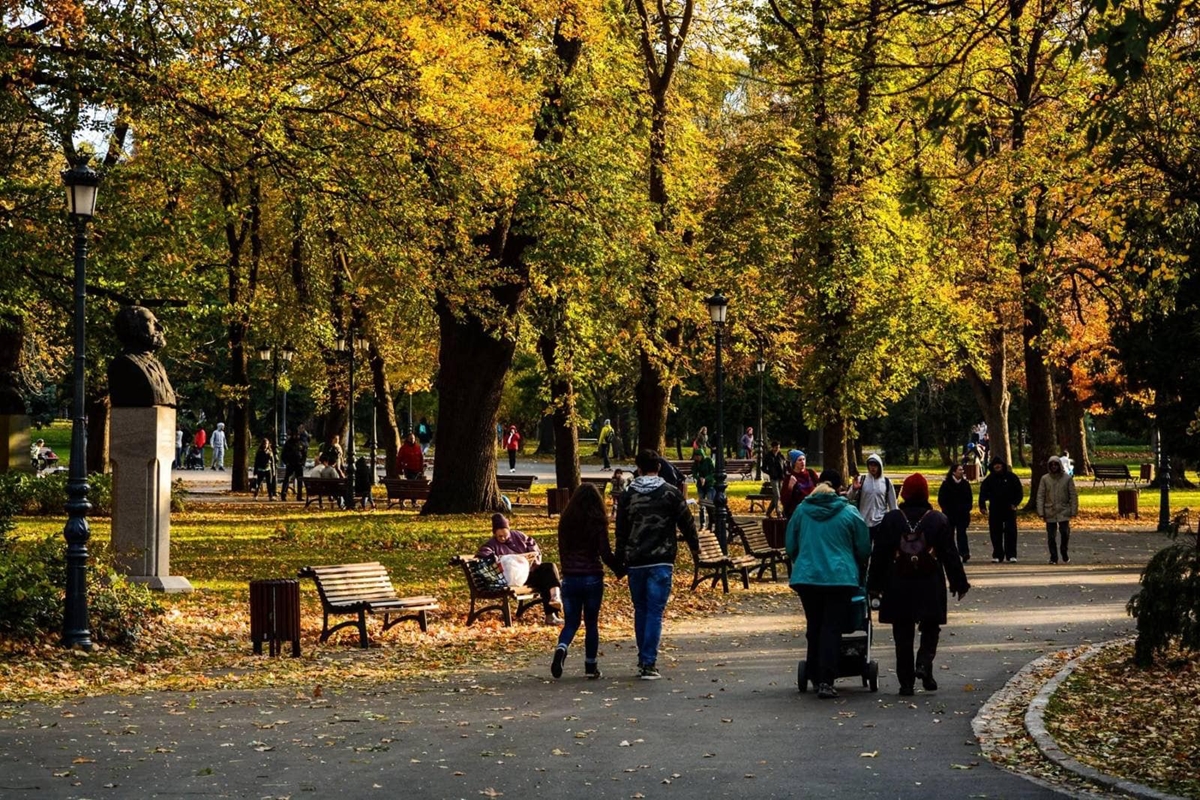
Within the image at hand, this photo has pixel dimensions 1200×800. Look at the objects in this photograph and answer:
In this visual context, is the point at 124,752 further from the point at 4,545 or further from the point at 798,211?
the point at 798,211

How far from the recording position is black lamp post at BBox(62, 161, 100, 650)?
1513 centimetres

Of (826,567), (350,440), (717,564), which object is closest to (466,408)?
(350,440)

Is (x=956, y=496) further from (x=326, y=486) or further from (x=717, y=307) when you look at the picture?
(x=326, y=486)

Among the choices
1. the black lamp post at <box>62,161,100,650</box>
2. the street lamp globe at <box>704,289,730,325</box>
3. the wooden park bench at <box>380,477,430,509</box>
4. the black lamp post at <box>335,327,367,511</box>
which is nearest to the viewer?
the black lamp post at <box>62,161,100,650</box>

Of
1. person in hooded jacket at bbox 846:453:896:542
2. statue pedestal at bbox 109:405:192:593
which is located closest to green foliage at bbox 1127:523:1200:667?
person in hooded jacket at bbox 846:453:896:542

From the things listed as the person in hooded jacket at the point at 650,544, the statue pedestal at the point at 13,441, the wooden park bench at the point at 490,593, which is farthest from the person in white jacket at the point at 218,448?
the person in hooded jacket at the point at 650,544

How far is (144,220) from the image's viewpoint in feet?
95.5

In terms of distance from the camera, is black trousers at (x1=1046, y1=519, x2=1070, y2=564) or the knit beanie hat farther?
black trousers at (x1=1046, y1=519, x2=1070, y2=564)

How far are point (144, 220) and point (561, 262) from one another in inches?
290

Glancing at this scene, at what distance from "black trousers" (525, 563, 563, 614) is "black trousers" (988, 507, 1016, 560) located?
9.44m

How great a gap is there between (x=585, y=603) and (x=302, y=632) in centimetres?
461

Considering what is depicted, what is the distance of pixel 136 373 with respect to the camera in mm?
19547

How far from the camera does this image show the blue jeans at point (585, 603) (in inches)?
538

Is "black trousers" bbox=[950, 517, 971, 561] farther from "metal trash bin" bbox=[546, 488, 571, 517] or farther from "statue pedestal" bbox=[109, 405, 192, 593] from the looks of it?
"statue pedestal" bbox=[109, 405, 192, 593]
